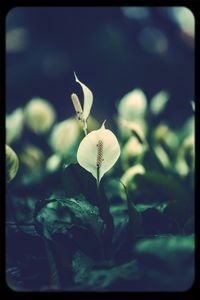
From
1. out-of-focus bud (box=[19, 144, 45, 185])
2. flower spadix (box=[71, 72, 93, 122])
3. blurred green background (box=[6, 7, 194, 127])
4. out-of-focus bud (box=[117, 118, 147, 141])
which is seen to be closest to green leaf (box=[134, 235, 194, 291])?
flower spadix (box=[71, 72, 93, 122])

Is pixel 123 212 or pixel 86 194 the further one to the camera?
pixel 123 212

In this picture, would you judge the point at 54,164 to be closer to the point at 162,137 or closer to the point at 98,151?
the point at 162,137

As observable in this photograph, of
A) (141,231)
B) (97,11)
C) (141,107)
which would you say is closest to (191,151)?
(141,107)

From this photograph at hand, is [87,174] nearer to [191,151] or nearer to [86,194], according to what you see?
[86,194]

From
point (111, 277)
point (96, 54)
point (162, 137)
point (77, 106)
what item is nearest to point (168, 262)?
point (111, 277)

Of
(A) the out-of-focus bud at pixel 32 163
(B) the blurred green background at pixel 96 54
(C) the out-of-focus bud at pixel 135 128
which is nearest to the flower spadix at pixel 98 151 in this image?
(C) the out-of-focus bud at pixel 135 128

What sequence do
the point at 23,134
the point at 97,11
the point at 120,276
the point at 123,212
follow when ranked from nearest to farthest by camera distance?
the point at 120,276, the point at 123,212, the point at 23,134, the point at 97,11
